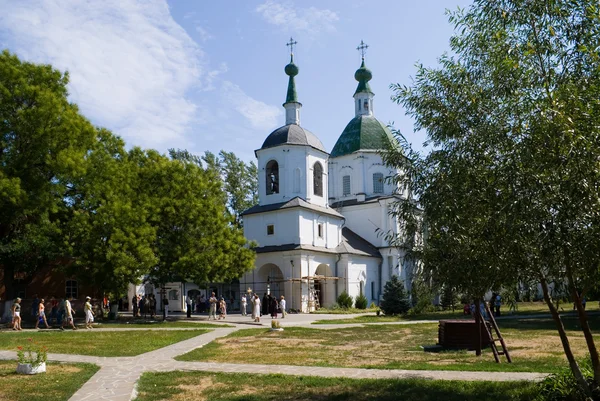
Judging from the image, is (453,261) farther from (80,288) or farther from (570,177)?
(80,288)

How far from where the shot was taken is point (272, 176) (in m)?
43.2

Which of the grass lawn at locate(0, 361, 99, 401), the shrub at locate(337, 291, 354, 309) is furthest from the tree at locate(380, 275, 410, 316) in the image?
the grass lawn at locate(0, 361, 99, 401)

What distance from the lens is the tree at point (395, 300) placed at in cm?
3450

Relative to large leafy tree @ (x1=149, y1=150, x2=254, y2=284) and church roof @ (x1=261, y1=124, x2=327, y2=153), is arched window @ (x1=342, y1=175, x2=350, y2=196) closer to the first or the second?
church roof @ (x1=261, y1=124, x2=327, y2=153)

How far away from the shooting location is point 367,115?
5338 centimetres

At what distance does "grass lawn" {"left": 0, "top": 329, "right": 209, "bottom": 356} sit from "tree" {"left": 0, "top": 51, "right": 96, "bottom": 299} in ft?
19.4

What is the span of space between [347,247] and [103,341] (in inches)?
1048

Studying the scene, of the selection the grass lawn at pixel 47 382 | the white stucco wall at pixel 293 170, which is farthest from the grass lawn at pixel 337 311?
the grass lawn at pixel 47 382

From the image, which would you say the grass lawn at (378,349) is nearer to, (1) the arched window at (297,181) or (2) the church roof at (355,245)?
(1) the arched window at (297,181)

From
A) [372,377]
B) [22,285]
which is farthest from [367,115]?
[372,377]

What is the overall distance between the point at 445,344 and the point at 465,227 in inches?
328

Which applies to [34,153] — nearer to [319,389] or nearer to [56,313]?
[56,313]

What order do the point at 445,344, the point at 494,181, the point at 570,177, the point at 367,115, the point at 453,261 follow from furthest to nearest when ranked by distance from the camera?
the point at 367,115 < the point at 445,344 < the point at 453,261 < the point at 494,181 < the point at 570,177

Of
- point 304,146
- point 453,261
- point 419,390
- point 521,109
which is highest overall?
point 304,146
